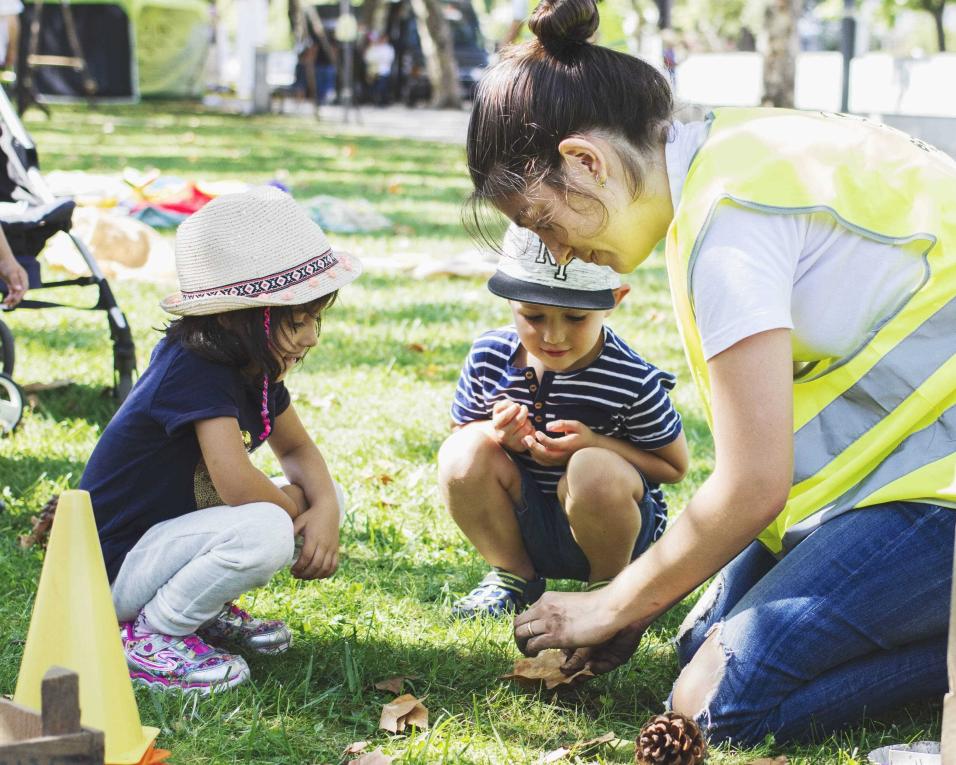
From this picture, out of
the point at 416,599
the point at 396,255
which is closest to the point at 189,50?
the point at 396,255

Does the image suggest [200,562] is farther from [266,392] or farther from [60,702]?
[60,702]

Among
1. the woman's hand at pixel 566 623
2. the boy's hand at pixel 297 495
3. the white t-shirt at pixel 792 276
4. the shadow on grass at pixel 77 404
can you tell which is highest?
the white t-shirt at pixel 792 276

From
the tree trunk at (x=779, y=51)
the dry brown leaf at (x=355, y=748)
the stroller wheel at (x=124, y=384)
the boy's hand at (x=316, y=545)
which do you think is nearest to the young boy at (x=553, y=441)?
the boy's hand at (x=316, y=545)

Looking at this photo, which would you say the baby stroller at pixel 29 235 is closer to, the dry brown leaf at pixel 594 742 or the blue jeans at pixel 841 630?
the dry brown leaf at pixel 594 742

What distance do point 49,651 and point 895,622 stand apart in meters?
1.41

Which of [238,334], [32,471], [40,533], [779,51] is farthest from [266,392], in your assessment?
[779,51]

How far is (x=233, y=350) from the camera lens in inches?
95.4

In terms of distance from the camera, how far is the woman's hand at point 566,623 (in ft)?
7.02

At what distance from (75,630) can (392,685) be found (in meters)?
0.67

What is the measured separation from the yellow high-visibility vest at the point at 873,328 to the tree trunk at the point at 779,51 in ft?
44.1

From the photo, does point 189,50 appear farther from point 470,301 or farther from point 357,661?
point 357,661

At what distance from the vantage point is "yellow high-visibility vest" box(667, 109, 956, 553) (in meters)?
2.04

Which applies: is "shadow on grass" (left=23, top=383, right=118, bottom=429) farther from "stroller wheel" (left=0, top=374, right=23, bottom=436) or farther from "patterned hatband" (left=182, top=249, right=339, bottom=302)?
"patterned hatband" (left=182, top=249, right=339, bottom=302)

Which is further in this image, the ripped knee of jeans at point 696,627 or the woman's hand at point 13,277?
the woman's hand at point 13,277
